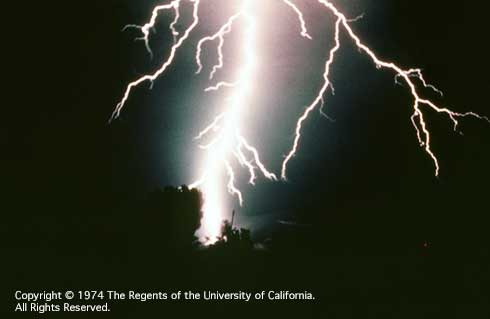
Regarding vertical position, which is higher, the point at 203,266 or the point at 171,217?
the point at 171,217

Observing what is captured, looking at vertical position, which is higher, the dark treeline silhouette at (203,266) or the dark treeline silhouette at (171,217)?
the dark treeline silhouette at (171,217)

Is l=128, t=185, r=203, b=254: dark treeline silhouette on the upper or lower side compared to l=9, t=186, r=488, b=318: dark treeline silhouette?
upper

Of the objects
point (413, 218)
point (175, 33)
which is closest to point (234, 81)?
point (175, 33)

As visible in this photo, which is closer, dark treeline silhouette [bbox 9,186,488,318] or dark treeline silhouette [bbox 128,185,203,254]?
dark treeline silhouette [bbox 9,186,488,318]

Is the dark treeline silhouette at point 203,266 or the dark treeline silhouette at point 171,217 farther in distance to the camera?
the dark treeline silhouette at point 171,217

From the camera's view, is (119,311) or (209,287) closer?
(119,311)

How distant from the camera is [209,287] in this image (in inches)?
329

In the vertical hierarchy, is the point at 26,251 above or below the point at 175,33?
below

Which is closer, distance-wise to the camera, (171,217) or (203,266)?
(203,266)

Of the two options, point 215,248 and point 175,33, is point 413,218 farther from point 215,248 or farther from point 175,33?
point 175,33

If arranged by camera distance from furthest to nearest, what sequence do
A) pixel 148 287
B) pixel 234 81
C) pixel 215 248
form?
pixel 215 248 → pixel 234 81 → pixel 148 287

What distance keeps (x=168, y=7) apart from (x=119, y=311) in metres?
5.92

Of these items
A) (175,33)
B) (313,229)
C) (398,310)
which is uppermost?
(175,33)

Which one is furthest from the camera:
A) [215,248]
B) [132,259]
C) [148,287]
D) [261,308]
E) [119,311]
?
[215,248]
